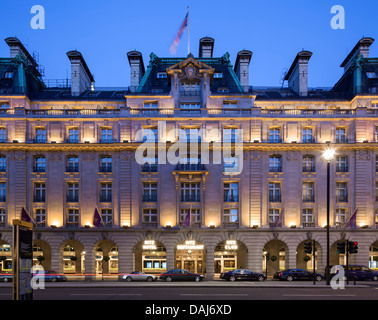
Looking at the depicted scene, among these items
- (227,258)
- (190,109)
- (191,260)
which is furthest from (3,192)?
(227,258)

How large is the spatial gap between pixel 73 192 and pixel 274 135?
2538 cm

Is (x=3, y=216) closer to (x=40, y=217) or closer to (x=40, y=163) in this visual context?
(x=40, y=217)

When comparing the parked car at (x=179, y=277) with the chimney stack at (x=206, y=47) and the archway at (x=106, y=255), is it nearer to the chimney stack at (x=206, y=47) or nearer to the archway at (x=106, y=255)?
the archway at (x=106, y=255)

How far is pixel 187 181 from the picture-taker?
41188 millimetres

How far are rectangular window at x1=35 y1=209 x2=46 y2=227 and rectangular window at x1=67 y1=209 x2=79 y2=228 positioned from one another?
2819 millimetres

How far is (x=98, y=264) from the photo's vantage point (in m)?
42.9

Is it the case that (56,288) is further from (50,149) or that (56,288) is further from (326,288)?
(326,288)

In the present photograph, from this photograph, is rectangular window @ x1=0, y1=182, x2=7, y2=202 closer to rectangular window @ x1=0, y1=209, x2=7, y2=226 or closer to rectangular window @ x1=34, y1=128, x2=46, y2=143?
rectangular window @ x1=0, y1=209, x2=7, y2=226

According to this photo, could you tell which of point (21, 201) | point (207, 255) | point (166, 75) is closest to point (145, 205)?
point (207, 255)

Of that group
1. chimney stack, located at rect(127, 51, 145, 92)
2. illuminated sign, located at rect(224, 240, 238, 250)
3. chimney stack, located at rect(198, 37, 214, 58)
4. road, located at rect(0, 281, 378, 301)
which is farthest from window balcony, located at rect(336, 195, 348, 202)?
chimney stack, located at rect(127, 51, 145, 92)

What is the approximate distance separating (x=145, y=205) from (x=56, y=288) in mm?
15264

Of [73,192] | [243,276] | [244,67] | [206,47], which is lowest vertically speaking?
[243,276]

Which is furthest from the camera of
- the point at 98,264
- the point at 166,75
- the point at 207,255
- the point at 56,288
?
the point at 166,75

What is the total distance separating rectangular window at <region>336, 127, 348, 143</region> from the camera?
4216 centimetres
